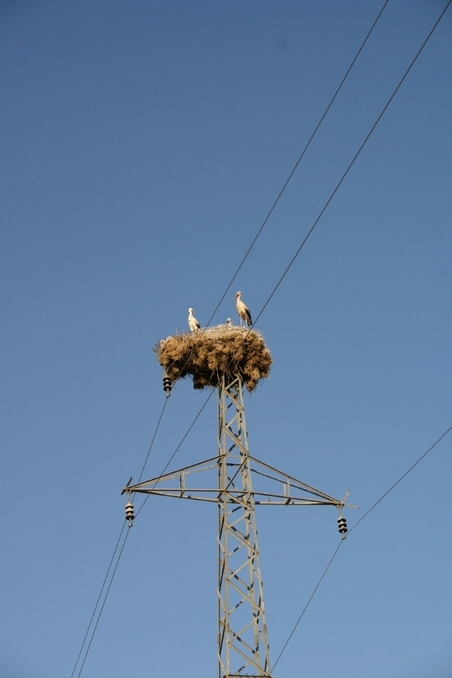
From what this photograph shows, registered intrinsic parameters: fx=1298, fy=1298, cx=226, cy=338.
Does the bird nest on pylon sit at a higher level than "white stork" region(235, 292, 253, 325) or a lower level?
lower

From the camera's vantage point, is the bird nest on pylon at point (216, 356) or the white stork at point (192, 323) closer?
the bird nest on pylon at point (216, 356)

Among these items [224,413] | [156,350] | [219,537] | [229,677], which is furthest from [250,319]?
[229,677]

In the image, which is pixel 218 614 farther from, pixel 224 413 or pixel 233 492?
pixel 224 413

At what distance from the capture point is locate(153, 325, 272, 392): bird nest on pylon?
69.7 ft

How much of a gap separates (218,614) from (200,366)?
470 cm

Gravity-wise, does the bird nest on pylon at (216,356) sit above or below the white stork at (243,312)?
below

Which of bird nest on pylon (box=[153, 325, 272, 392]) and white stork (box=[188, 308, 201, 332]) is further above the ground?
white stork (box=[188, 308, 201, 332])

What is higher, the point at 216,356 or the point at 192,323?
the point at 192,323

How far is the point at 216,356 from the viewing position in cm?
2133

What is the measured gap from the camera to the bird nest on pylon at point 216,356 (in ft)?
69.7

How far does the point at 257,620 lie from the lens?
18062 millimetres

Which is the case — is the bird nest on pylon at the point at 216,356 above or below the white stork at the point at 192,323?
below

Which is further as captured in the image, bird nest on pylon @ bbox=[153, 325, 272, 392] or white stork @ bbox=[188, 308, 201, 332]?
white stork @ bbox=[188, 308, 201, 332]

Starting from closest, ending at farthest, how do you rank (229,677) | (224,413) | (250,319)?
(229,677) < (224,413) < (250,319)
